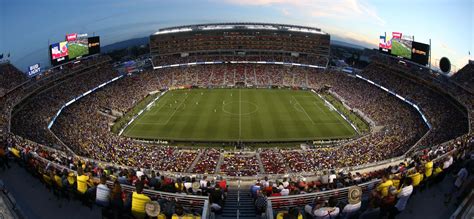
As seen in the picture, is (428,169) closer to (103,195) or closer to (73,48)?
(103,195)

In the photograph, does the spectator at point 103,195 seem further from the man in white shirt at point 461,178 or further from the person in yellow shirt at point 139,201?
the man in white shirt at point 461,178

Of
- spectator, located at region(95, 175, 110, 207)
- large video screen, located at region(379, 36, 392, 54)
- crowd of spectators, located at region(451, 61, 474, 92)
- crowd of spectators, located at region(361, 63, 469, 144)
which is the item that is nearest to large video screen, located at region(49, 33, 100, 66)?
large video screen, located at region(379, 36, 392, 54)

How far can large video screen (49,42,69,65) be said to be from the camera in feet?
184

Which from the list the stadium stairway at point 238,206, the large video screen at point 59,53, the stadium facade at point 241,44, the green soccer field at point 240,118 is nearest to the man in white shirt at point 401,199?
the stadium stairway at point 238,206

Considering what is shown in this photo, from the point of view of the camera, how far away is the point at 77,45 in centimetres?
6044

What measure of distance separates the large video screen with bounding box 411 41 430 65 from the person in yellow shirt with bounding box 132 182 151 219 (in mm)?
55981

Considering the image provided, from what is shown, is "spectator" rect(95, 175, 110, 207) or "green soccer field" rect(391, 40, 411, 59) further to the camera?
"green soccer field" rect(391, 40, 411, 59)

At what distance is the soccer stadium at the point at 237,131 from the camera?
37.6 feet

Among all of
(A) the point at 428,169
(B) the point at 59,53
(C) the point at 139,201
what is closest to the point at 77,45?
(B) the point at 59,53

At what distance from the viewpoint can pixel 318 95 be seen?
67.5 metres

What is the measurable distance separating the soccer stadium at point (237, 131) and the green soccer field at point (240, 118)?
0.30m

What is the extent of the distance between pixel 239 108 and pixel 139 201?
48.7 meters

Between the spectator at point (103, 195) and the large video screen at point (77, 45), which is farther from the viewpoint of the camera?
the large video screen at point (77, 45)

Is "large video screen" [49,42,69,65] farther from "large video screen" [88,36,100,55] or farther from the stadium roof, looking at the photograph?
the stadium roof
